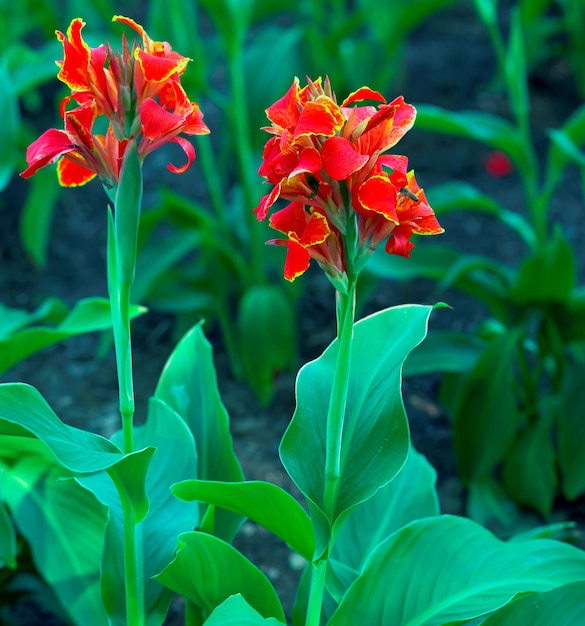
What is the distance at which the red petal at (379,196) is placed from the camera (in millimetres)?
845

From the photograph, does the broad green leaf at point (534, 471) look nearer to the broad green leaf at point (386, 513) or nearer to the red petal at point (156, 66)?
the broad green leaf at point (386, 513)

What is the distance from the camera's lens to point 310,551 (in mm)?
1104

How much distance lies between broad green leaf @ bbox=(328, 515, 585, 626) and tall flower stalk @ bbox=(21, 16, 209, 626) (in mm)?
438

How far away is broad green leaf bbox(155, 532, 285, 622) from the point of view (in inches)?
43.0

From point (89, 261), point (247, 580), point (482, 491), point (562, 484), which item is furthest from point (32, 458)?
point (89, 261)

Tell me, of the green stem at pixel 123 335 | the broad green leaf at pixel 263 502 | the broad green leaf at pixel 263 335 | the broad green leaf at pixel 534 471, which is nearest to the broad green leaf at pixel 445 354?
the broad green leaf at pixel 534 471

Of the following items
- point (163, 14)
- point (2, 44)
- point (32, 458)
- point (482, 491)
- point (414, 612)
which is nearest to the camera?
point (414, 612)

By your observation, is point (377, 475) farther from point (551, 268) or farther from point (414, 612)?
point (551, 268)

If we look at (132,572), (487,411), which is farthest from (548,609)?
(487,411)

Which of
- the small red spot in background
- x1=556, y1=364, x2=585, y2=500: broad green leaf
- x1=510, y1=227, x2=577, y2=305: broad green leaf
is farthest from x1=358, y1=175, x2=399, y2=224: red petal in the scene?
the small red spot in background

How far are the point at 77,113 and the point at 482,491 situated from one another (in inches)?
52.8

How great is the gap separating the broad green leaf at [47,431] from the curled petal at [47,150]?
233mm

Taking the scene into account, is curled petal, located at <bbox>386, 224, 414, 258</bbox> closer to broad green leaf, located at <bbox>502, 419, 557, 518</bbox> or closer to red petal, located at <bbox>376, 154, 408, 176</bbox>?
red petal, located at <bbox>376, 154, 408, 176</bbox>

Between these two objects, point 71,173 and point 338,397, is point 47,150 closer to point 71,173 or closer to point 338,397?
point 71,173
